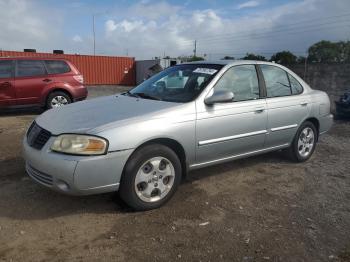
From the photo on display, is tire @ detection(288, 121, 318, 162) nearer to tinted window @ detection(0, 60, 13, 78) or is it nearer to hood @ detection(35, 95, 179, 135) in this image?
hood @ detection(35, 95, 179, 135)

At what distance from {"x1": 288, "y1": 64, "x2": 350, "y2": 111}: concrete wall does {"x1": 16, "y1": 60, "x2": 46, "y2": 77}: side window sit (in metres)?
12.4

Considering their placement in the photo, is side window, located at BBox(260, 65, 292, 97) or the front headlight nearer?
the front headlight

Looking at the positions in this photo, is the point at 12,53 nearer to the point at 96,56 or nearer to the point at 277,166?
the point at 96,56

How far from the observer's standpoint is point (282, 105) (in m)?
5.43

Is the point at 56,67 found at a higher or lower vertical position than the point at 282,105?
higher

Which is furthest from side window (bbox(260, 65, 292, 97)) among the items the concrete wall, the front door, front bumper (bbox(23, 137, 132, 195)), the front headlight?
the concrete wall

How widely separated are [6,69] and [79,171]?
7.63m

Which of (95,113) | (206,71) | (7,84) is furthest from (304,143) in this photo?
(7,84)

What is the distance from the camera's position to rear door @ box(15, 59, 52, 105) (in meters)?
9.98

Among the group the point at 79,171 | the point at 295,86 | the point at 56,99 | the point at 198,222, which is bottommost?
the point at 198,222

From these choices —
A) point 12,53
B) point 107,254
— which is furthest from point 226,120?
point 12,53

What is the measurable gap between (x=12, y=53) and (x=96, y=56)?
6267mm

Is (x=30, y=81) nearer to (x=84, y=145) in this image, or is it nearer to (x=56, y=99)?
(x=56, y=99)

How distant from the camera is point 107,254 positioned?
3.16m
